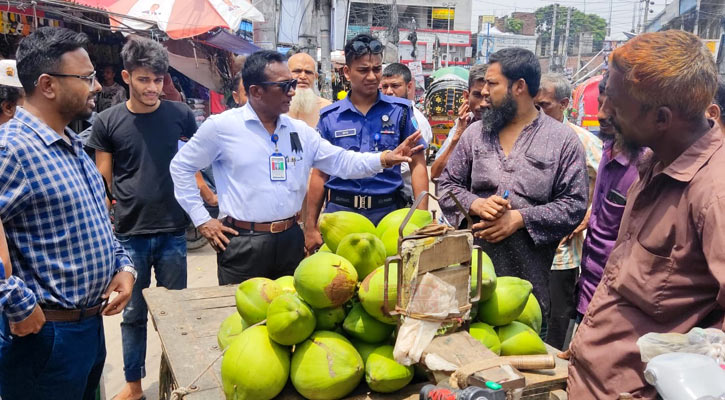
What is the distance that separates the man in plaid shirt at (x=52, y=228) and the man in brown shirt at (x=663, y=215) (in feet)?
6.29

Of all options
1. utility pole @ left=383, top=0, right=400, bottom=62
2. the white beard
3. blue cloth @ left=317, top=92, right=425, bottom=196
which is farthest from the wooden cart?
utility pole @ left=383, top=0, right=400, bottom=62

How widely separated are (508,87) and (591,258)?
105 cm

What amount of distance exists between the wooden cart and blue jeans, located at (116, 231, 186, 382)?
101 centimetres

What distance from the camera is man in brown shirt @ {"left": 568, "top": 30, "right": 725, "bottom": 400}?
1473mm

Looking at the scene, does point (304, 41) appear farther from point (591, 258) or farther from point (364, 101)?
point (591, 258)

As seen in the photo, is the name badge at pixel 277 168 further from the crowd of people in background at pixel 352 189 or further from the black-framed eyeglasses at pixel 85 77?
the black-framed eyeglasses at pixel 85 77

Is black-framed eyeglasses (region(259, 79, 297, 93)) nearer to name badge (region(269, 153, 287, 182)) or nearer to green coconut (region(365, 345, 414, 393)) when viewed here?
name badge (region(269, 153, 287, 182))

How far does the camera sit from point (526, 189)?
2924mm

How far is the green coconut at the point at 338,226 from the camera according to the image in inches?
84.0

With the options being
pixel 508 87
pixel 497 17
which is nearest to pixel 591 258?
pixel 508 87

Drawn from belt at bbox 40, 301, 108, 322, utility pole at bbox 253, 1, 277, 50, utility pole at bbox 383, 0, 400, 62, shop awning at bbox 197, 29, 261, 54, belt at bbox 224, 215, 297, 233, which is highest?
utility pole at bbox 383, 0, 400, 62

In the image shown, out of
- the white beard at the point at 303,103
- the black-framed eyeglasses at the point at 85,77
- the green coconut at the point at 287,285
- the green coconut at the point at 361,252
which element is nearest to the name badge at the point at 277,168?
the black-framed eyeglasses at the point at 85,77

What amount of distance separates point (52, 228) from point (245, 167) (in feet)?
3.95

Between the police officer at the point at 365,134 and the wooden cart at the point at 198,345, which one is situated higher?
the police officer at the point at 365,134
